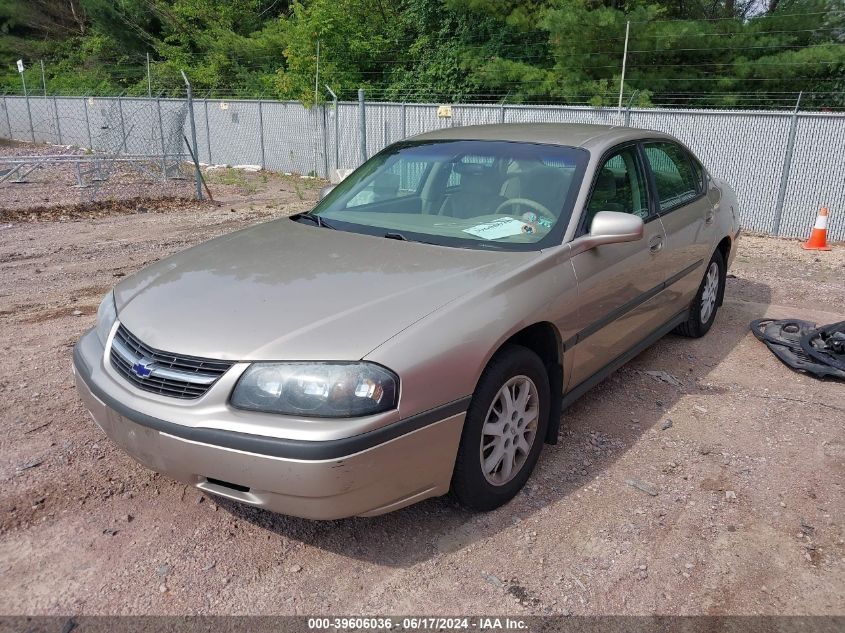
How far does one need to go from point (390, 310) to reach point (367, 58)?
22834 millimetres

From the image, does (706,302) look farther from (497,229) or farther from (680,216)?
(497,229)

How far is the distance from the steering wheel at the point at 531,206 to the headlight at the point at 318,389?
1.55 m

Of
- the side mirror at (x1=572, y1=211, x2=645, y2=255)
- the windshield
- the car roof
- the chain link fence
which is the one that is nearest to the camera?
the side mirror at (x1=572, y1=211, x2=645, y2=255)

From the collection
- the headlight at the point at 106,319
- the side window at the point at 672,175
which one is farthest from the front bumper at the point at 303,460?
the side window at the point at 672,175

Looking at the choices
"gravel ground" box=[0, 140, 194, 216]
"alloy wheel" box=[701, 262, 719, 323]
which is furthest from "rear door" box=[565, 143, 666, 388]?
"gravel ground" box=[0, 140, 194, 216]

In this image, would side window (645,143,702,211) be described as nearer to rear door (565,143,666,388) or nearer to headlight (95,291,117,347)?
rear door (565,143,666,388)

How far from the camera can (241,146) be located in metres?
21.6

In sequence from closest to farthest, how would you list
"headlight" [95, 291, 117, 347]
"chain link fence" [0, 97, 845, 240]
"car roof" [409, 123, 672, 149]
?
"headlight" [95, 291, 117, 347] < "car roof" [409, 123, 672, 149] < "chain link fence" [0, 97, 845, 240]

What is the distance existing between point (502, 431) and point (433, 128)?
45.1 ft

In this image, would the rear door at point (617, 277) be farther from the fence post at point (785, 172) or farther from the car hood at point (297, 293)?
the fence post at point (785, 172)

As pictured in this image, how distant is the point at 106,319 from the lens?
126 inches

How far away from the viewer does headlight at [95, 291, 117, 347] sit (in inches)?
123

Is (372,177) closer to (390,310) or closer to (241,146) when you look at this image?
(390,310)

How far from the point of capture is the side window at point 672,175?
4598 mm
